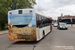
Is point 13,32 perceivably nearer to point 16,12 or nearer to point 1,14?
point 16,12

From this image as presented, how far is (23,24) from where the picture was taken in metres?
7.97

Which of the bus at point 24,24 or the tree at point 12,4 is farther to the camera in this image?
the tree at point 12,4

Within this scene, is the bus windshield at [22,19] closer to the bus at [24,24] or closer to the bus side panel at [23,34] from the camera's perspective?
the bus at [24,24]

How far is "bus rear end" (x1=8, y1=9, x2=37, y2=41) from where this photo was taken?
311 inches

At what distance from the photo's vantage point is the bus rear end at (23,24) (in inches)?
311

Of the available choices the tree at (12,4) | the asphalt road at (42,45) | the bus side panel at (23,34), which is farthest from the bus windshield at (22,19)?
the tree at (12,4)

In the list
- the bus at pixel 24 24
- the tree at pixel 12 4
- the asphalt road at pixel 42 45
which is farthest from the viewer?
the tree at pixel 12 4

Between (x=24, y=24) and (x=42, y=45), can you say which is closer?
Result: (x=42, y=45)

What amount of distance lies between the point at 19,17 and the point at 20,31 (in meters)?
1.03

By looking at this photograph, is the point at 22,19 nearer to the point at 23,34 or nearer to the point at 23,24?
the point at 23,24

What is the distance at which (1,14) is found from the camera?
975 inches

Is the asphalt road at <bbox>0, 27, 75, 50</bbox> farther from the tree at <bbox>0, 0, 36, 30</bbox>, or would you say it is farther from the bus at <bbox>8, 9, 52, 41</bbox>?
the tree at <bbox>0, 0, 36, 30</bbox>

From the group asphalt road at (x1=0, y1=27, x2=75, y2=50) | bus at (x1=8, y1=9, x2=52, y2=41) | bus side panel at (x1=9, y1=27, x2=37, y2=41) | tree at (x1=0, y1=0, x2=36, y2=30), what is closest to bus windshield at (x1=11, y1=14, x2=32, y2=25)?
bus at (x1=8, y1=9, x2=52, y2=41)

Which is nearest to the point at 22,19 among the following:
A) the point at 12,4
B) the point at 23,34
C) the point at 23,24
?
the point at 23,24
